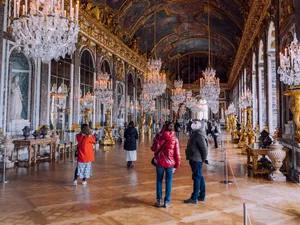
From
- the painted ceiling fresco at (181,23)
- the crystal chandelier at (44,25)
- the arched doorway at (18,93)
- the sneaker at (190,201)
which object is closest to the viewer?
the sneaker at (190,201)

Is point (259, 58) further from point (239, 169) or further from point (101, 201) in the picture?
point (101, 201)

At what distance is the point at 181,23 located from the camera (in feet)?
66.7

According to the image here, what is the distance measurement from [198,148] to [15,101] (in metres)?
6.78

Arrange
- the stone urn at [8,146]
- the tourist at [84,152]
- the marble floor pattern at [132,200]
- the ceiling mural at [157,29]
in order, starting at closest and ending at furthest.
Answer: the marble floor pattern at [132,200] → the tourist at [84,152] → the stone urn at [8,146] → the ceiling mural at [157,29]

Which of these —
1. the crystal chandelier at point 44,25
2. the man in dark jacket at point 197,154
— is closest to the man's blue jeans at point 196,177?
the man in dark jacket at point 197,154

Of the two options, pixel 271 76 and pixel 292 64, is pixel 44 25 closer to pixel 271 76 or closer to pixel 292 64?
pixel 292 64

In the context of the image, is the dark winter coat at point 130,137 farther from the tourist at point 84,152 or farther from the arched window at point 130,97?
the arched window at point 130,97

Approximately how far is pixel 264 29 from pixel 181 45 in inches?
676

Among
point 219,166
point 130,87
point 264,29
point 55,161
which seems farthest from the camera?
point 130,87

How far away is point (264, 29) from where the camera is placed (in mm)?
10008

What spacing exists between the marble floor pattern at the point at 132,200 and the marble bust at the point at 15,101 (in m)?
2.48

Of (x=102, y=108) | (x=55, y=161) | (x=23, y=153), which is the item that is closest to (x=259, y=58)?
(x=102, y=108)

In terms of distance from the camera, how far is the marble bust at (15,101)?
26.6 ft

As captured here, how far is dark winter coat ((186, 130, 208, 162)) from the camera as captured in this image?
13.2ft
